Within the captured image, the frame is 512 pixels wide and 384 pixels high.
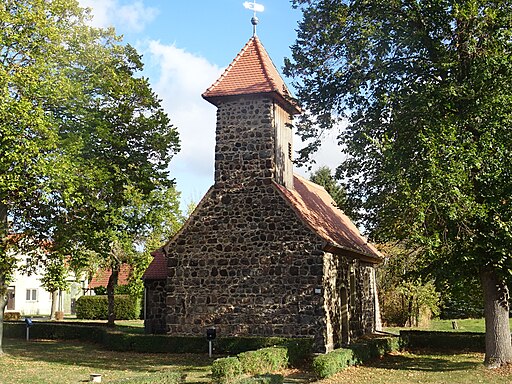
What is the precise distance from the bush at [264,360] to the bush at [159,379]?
1678 millimetres

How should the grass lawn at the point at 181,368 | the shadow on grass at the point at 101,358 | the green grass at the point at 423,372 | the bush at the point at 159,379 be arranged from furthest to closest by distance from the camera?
the shadow on grass at the point at 101,358 < the grass lawn at the point at 181,368 < the green grass at the point at 423,372 < the bush at the point at 159,379

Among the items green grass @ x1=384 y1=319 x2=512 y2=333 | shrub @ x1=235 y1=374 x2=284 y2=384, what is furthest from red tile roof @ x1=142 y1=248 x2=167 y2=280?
green grass @ x1=384 y1=319 x2=512 y2=333

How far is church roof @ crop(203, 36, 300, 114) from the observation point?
21828mm

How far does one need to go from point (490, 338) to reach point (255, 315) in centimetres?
780

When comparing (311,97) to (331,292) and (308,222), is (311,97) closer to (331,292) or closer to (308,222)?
(308,222)

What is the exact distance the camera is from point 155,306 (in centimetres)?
2555

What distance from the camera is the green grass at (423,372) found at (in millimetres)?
15320

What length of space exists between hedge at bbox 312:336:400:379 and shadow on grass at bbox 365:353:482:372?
332 millimetres

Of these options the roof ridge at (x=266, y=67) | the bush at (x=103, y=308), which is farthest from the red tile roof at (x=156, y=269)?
the bush at (x=103, y=308)

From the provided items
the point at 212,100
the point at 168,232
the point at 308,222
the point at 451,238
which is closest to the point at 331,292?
the point at 308,222

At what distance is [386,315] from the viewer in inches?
1391

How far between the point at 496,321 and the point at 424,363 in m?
3.04

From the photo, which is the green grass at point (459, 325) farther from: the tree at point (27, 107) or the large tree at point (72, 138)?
the tree at point (27, 107)

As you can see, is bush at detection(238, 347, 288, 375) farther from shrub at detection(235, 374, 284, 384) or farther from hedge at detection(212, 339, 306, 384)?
shrub at detection(235, 374, 284, 384)
